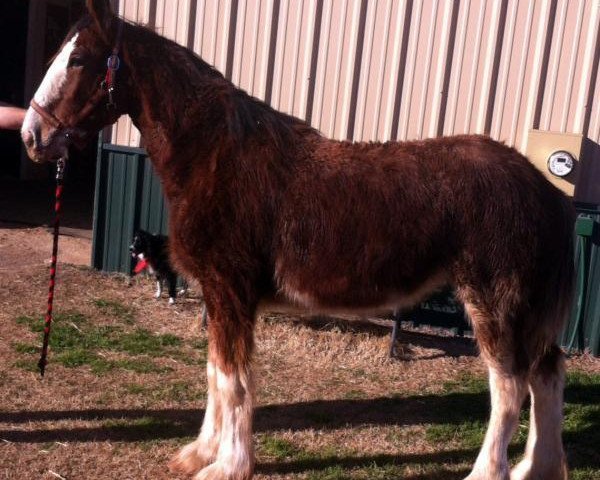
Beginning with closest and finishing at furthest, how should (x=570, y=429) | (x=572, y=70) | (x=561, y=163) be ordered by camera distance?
(x=570, y=429), (x=561, y=163), (x=572, y=70)

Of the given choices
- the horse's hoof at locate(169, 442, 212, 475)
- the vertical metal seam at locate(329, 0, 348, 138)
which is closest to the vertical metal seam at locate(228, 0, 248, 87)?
the vertical metal seam at locate(329, 0, 348, 138)

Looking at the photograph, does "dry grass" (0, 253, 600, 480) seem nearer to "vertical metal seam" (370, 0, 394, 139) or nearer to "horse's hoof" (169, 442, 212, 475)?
"horse's hoof" (169, 442, 212, 475)

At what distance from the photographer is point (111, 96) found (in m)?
3.79

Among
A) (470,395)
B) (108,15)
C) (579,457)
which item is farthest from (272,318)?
(108,15)

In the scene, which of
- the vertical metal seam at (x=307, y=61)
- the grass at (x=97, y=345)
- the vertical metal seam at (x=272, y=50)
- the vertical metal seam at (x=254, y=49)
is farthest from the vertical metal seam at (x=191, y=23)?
the grass at (x=97, y=345)

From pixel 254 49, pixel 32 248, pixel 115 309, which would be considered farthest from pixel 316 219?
pixel 32 248

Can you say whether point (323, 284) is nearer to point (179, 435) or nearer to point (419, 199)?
point (419, 199)

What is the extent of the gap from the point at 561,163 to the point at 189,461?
4.53 m

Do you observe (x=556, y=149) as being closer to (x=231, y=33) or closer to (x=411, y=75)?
(x=411, y=75)

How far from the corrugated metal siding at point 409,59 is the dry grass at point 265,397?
2.25m

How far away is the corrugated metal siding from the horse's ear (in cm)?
388

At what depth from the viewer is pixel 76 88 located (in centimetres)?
378

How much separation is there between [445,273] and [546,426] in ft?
3.63

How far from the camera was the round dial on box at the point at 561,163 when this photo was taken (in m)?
6.55
